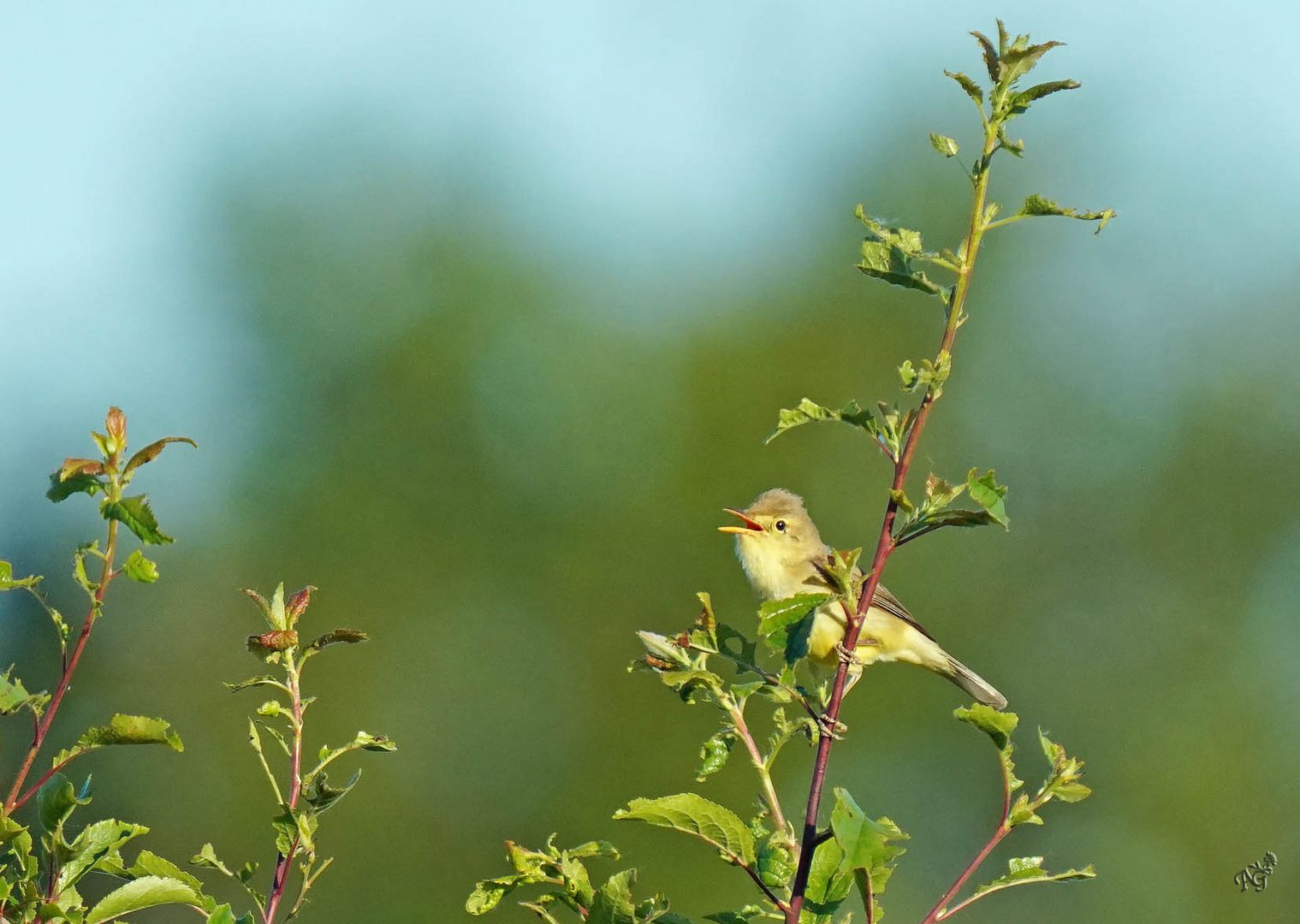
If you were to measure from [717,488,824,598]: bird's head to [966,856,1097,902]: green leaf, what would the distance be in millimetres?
4548

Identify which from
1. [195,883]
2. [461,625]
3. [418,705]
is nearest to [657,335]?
[461,625]

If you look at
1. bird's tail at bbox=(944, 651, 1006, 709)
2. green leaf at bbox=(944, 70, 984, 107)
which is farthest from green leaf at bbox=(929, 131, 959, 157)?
bird's tail at bbox=(944, 651, 1006, 709)

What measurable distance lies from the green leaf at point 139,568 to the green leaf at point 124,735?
25 centimetres

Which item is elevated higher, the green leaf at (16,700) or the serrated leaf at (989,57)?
the serrated leaf at (989,57)

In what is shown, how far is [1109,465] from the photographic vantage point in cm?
4619

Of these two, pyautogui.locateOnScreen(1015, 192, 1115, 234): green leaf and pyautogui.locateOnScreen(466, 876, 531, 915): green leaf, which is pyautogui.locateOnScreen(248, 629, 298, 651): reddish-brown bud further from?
pyautogui.locateOnScreen(1015, 192, 1115, 234): green leaf

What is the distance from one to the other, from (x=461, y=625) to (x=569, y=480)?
195 inches

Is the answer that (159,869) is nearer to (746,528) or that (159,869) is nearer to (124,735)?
(124,735)

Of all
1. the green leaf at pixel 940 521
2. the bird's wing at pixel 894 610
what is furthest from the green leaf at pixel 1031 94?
A: the bird's wing at pixel 894 610

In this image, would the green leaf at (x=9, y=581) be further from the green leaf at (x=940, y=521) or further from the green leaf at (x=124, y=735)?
the green leaf at (x=940, y=521)

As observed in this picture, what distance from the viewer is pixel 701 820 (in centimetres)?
318

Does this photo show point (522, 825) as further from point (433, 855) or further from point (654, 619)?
point (654, 619)

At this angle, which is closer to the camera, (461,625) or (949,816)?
(949,816)

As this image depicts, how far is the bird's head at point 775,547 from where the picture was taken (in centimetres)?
812
